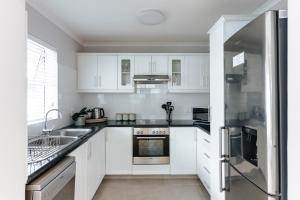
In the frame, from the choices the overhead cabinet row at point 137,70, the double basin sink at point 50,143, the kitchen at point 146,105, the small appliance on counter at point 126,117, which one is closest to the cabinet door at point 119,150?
the kitchen at point 146,105

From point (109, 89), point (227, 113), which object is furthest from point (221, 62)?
point (109, 89)

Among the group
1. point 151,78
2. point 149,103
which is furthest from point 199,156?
point 151,78

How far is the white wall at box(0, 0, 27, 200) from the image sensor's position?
0.73 m

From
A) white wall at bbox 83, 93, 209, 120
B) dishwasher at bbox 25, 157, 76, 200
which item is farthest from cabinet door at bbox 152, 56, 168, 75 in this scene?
dishwasher at bbox 25, 157, 76, 200

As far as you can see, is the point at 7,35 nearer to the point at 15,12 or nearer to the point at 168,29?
the point at 15,12

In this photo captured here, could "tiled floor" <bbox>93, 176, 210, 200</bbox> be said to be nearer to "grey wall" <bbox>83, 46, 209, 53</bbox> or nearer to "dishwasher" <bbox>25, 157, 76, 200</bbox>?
"dishwasher" <bbox>25, 157, 76, 200</bbox>

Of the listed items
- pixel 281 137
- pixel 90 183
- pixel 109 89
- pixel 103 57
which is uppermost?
pixel 103 57

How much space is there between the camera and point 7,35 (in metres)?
0.76

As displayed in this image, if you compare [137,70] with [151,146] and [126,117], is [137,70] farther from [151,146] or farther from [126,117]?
[151,146]

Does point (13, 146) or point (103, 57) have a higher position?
point (103, 57)

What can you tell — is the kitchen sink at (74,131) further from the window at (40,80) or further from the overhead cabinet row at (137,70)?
the overhead cabinet row at (137,70)

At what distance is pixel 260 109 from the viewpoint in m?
Answer: 1.31

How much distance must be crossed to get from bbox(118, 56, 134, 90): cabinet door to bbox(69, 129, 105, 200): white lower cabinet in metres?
0.98

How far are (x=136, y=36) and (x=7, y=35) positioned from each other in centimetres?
327
